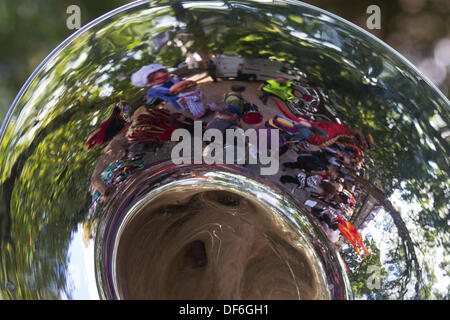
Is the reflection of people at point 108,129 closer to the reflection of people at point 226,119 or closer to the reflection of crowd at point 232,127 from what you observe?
the reflection of crowd at point 232,127

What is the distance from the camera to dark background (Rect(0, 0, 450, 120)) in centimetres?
105

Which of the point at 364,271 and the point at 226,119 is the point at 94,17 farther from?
the point at 364,271

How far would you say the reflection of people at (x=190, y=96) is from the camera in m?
0.82

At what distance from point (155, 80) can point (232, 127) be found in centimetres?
19

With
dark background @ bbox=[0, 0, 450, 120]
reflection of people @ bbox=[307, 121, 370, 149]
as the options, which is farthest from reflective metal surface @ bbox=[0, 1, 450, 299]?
dark background @ bbox=[0, 0, 450, 120]

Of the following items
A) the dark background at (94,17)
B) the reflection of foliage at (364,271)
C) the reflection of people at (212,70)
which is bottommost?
the reflection of foliage at (364,271)

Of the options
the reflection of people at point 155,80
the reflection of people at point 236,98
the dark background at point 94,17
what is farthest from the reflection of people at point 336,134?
the dark background at point 94,17

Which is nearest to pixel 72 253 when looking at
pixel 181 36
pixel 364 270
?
pixel 181 36

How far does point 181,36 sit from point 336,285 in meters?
0.61

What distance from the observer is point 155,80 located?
0.80 m

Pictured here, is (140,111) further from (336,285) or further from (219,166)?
(336,285)

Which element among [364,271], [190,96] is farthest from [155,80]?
[364,271]

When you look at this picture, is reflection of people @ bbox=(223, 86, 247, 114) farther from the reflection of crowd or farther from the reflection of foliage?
the reflection of foliage

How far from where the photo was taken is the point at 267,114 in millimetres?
854
